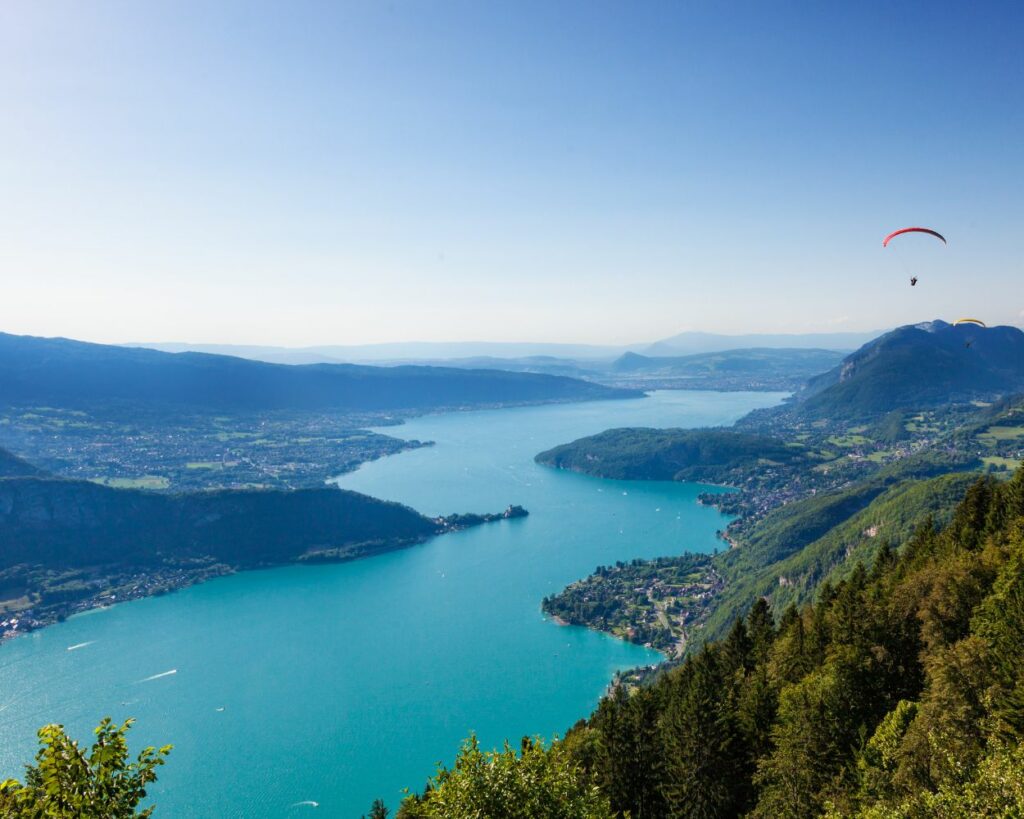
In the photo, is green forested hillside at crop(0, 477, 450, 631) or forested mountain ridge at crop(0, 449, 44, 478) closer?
green forested hillside at crop(0, 477, 450, 631)

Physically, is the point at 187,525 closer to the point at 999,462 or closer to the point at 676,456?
the point at 676,456

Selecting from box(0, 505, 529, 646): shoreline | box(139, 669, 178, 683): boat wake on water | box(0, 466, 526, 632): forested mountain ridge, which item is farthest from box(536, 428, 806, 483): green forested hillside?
box(139, 669, 178, 683): boat wake on water

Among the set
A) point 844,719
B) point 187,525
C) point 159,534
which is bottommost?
point 159,534

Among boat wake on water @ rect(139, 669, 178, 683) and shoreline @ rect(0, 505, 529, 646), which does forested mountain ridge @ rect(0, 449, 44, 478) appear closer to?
shoreline @ rect(0, 505, 529, 646)

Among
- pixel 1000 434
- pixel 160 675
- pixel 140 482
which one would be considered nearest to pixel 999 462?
pixel 1000 434

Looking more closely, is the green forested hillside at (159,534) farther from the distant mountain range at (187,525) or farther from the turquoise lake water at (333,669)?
the turquoise lake water at (333,669)

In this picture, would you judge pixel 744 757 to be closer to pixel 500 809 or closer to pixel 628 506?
pixel 500 809

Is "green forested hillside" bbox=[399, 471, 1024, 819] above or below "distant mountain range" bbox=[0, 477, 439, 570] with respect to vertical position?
above
